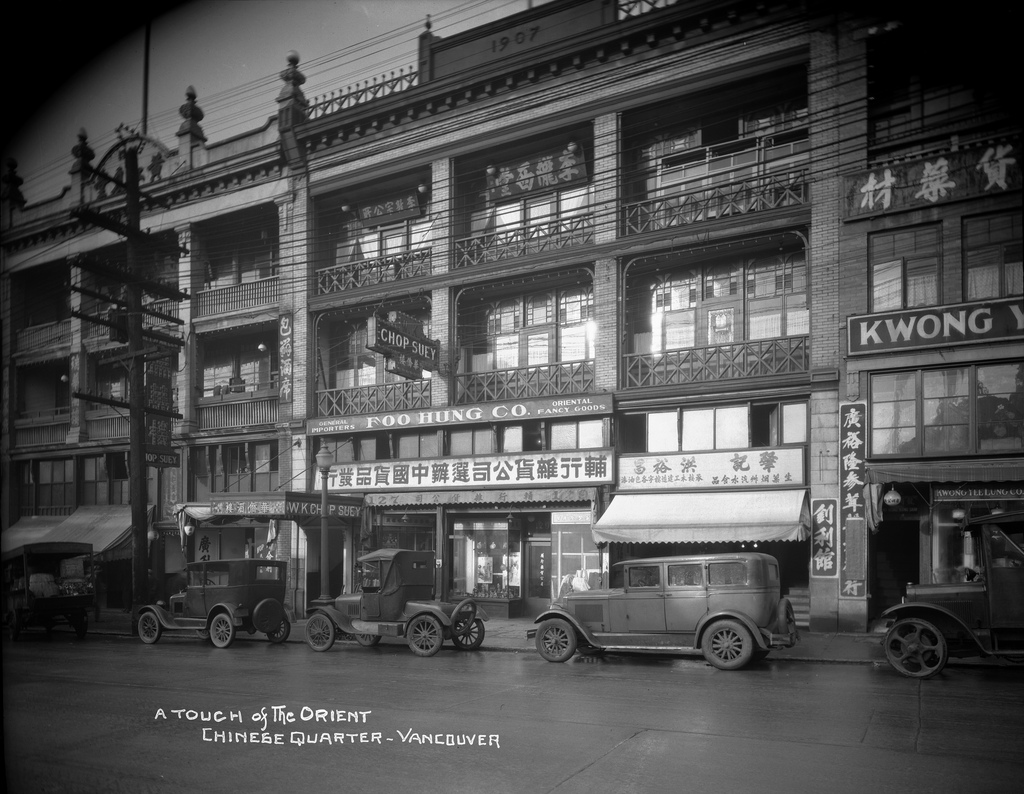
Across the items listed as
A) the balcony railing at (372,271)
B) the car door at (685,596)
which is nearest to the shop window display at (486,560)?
the balcony railing at (372,271)

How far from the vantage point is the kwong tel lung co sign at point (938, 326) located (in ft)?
58.4

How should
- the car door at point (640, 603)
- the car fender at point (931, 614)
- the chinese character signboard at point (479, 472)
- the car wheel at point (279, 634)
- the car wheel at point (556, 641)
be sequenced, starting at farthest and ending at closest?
the chinese character signboard at point (479, 472), the car wheel at point (279, 634), the car wheel at point (556, 641), the car door at point (640, 603), the car fender at point (931, 614)

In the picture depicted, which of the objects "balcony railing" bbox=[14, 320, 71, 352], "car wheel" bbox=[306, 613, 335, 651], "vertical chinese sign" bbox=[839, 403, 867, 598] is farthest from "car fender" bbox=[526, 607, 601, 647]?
"balcony railing" bbox=[14, 320, 71, 352]

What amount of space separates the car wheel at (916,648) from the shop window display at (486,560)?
501 inches

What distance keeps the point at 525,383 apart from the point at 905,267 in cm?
1040

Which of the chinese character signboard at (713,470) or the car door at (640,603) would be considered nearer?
the car door at (640,603)

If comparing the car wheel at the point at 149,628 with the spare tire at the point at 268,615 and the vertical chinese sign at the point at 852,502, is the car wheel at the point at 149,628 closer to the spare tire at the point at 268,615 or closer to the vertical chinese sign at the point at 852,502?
the spare tire at the point at 268,615

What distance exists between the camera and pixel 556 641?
16141 mm

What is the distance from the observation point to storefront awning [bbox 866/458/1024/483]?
17.8m

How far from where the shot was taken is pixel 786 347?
2159 centimetres

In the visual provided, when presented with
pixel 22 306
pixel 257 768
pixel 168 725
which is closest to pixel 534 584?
pixel 168 725

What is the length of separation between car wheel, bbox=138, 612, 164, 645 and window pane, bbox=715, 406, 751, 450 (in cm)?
1409

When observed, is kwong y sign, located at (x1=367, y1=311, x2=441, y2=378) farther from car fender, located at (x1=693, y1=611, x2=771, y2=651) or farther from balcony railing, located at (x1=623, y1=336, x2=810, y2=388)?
car fender, located at (x1=693, y1=611, x2=771, y2=651)

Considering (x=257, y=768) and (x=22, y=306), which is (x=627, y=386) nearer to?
(x=257, y=768)
